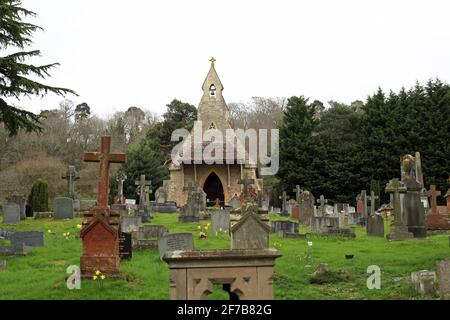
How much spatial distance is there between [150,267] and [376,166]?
33.5 metres

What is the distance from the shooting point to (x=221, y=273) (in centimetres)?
519

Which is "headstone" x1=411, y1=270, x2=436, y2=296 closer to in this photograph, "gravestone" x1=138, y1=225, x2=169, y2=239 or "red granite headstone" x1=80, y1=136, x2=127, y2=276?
"red granite headstone" x1=80, y1=136, x2=127, y2=276

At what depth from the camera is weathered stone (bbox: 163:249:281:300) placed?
5.14 m

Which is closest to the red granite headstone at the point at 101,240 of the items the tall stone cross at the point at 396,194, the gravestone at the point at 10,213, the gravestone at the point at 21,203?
the tall stone cross at the point at 396,194

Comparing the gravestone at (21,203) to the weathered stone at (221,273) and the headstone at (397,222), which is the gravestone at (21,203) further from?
the weathered stone at (221,273)

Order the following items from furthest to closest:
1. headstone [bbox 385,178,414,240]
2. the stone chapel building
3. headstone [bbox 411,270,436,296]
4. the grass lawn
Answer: the stone chapel building < headstone [bbox 385,178,414,240] < the grass lawn < headstone [bbox 411,270,436,296]

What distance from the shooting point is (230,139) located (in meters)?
42.2

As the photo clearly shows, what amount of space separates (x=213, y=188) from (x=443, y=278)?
33.6 m

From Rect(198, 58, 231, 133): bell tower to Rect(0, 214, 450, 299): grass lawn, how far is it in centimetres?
2666

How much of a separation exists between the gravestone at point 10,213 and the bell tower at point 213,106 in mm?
22552

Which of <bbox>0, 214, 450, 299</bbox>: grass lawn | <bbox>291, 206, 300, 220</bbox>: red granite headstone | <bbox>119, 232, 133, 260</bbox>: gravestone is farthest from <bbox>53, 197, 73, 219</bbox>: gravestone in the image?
<bbox>291, 206, 300, 220</bbox>: red granite headstone
